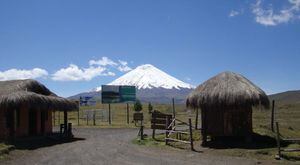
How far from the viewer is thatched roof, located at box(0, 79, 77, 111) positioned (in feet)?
83.5

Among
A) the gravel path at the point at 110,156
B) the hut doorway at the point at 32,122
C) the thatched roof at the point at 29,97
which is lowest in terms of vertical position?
the gravel path at the point at 110,156

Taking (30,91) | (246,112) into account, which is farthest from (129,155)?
(30,91)

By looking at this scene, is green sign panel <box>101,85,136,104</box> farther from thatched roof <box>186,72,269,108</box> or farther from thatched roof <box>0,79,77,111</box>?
thatched roof <box>186,72,269,108</box>

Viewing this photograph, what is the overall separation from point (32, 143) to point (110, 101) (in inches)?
915

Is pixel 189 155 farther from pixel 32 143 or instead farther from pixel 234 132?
pixel 32 143

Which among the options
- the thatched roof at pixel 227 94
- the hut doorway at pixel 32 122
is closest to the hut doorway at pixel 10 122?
the hut doorway at pixel 32 122

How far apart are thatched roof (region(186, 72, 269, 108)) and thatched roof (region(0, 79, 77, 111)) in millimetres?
8858

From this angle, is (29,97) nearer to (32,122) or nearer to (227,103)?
(32,122)

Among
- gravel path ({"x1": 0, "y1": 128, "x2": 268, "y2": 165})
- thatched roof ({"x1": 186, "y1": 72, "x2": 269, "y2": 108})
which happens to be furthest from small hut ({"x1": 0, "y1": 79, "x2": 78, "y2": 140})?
thatched roof ({"x1": 186, "y1": 72, "x2": 269, "y2": 108})

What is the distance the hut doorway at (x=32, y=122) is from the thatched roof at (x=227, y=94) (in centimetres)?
1118

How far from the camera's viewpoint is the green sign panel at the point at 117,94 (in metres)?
48.9

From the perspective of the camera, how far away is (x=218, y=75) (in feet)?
83.0

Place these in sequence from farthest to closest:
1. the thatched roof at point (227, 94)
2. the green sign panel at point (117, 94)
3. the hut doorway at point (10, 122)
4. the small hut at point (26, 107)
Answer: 1. the green sign panel at point (117, 94)
2. the hut doorway at point (10, 122)
3. the small hut at point (26, 107)
4. the thatched roof at point (227, 94)

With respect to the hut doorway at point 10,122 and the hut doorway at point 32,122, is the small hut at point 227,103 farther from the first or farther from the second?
the hut doorway at point 32,122
